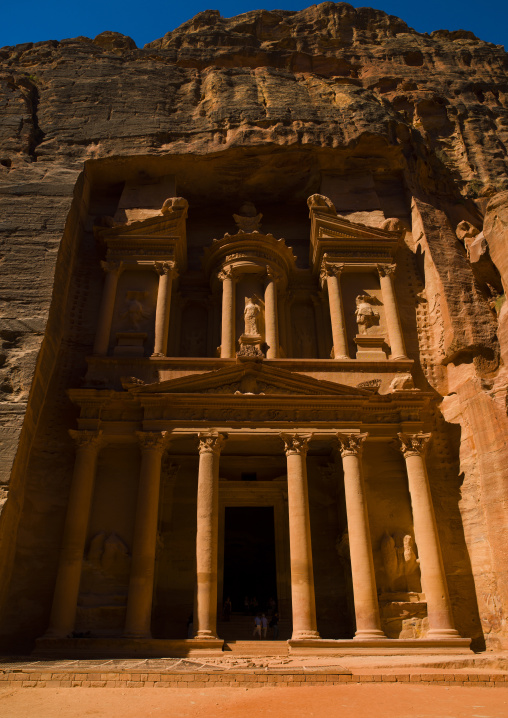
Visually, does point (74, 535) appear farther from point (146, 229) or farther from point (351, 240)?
point (351, 240)

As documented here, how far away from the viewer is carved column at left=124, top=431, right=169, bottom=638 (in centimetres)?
1292

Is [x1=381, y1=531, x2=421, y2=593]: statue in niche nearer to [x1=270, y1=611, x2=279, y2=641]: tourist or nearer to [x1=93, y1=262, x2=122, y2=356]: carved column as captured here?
[x1=270, y1=611, x2=279, y2=641]: tourist

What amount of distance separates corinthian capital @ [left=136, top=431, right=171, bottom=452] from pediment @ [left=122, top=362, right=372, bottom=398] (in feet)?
3.62

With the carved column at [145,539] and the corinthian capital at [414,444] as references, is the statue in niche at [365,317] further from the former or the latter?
the carved column at [145,539]

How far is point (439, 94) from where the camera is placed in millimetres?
26688

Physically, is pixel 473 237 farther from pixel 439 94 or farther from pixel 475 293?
pixel 439 94

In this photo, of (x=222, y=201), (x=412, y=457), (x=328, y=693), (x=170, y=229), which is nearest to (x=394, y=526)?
(x=412, y=457)

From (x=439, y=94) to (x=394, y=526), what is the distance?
21.1 metres

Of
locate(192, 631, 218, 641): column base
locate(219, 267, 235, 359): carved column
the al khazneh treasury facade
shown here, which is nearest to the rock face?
the al khazneh treasury facade

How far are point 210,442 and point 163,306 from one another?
212 inches

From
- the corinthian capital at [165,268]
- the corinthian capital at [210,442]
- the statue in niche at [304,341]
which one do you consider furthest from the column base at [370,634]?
the corinthian capital at [165,268]

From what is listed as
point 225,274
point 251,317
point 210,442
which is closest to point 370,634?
point 210,442

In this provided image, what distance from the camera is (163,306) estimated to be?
714 inches

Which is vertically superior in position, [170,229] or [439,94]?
[439,94]
